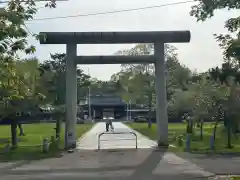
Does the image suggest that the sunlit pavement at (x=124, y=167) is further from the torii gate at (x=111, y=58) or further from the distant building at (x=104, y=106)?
the distant building at (x=104, y=106)

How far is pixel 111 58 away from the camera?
28.5 metres

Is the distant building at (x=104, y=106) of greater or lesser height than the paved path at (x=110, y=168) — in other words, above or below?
above

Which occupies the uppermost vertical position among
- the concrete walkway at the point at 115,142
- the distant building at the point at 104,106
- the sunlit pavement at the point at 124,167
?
the distant building at the point at 104,106

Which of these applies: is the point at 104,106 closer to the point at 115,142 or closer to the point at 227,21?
the point at 115,142

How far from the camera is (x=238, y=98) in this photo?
11539 millimetres

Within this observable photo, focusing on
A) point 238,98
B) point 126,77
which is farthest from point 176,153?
point 126,77

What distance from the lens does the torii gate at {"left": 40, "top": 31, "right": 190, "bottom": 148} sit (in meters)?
26.8

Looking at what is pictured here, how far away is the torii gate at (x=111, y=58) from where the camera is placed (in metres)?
26.8

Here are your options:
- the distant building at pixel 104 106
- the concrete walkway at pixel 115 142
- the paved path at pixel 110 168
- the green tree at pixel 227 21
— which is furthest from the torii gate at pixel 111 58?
the distant building at pixel 104 106

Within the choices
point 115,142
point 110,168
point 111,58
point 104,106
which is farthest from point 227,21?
point 104,106

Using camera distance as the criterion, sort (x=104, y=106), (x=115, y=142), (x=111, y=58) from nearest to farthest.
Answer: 1. (x=111, y=58)
2. (x=115, y=142)
3. (x=104, y=106)

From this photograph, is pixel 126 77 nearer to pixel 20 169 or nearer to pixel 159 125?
pixel 159 125

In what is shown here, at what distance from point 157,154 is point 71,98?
6893 mm

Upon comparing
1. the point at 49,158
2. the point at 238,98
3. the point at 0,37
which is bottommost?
the point at 49,158
